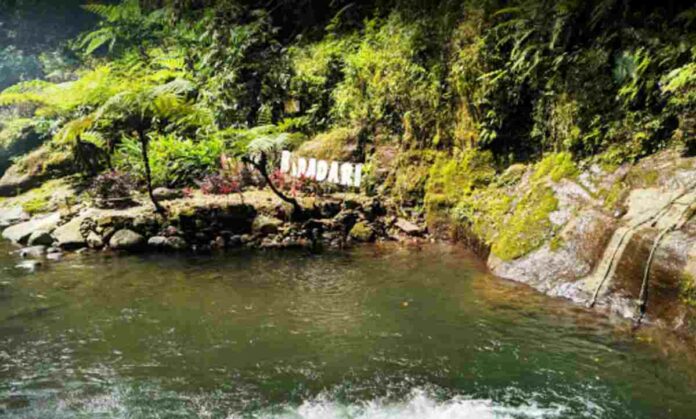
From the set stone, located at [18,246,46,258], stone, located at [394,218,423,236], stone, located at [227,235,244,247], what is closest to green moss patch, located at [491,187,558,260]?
stone, located at [394,218,423,236]

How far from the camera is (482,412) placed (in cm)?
348

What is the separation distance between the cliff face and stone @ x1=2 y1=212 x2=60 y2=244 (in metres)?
7.80

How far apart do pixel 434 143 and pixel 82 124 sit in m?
5.98

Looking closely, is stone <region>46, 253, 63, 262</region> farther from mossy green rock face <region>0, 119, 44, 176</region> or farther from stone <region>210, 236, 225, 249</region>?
mossy green rock face <region>0, 119, 44, 176</region>

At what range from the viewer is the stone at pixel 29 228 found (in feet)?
30.5

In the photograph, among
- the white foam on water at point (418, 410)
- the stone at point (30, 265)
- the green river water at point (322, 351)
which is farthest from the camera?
the stone at point (30, 265)

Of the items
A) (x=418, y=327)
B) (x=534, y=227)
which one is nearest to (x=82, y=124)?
(x=418, y=327)

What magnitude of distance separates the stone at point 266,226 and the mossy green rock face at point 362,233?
1.27 m

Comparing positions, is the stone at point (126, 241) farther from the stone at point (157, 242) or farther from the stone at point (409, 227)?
the stone at point (409, 227)

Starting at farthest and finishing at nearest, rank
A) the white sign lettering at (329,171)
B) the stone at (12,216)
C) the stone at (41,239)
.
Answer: the stone at (12,216)
the white sign lettering at (329,171)
the stone at (41,239)

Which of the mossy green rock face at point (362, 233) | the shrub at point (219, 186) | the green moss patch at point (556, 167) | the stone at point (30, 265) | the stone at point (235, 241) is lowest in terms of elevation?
the stone at point (30, 265)

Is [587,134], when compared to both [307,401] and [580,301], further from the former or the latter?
[307,401]

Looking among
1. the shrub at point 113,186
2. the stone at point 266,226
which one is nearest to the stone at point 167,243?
the stone at point 266,226

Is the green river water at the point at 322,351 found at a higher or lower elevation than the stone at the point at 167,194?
lower
